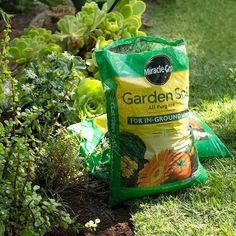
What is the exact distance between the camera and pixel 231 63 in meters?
4.34

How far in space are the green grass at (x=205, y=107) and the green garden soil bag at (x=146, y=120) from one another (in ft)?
0.33

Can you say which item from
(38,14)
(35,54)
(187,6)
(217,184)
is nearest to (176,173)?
(217,184)

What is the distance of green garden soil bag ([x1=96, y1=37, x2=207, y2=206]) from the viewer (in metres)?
2.61

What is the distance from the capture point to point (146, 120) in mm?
2623

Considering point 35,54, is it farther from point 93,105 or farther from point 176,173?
point 176,173

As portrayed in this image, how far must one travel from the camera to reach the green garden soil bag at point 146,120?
2605 mm

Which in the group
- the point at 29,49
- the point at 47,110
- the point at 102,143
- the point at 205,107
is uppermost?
the point at 47,110

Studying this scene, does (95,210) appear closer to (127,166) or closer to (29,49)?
(127,166)

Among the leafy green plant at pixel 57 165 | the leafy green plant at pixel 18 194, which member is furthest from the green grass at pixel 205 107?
the leafy green plant at pixel 18 194

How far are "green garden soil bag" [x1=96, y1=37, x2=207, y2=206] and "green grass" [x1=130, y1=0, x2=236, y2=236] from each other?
10 centimetres

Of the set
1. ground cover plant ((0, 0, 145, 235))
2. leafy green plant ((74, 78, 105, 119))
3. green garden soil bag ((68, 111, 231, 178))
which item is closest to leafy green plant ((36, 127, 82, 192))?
ground cover plant ((0, 0, 145, 235))

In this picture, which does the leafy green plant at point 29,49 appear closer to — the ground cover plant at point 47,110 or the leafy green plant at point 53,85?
the ground cover plant at point 47,110

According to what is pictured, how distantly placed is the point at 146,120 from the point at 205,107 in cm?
109

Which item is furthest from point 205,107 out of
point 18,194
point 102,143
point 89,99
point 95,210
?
point 18,194
